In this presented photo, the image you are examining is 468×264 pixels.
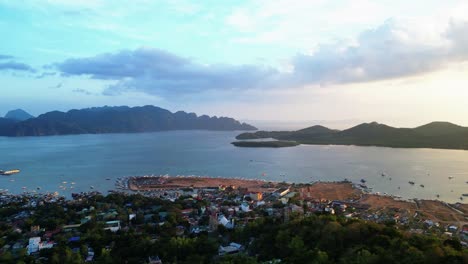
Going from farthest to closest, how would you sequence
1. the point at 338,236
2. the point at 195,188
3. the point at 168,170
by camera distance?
1. the point at 168,170
2. the point at 195,188
3. the point at 338,236

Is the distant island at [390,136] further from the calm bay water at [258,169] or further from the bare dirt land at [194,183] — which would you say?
the bare dirt land at [194,183]

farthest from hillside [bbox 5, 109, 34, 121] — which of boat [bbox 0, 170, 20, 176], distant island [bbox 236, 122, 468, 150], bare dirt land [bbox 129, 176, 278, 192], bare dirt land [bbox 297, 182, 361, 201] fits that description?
bare dirt land [bbox 297, 182, 361, 201]

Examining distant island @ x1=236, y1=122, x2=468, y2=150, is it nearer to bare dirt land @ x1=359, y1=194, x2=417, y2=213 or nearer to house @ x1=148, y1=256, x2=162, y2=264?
bare dirt land @ x1=359, y1=194, x2=417, y2=213

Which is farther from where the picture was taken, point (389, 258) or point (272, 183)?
point (272, 183)

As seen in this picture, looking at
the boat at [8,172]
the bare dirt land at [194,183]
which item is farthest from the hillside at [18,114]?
the bare dirt land at [194,183]

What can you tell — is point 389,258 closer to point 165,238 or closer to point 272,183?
point 165,238

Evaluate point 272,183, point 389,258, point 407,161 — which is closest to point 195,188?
point 272,183
